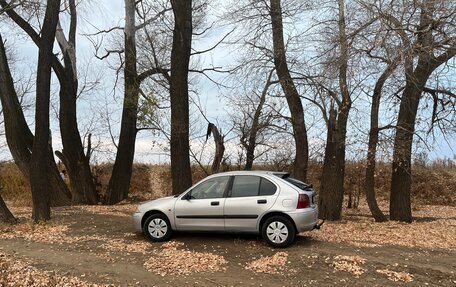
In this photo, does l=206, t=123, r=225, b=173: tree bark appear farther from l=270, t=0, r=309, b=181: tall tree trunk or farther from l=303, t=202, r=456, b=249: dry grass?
l=303, t=202, r=456, b=249: dry grass

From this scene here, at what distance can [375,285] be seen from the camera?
6.74 m

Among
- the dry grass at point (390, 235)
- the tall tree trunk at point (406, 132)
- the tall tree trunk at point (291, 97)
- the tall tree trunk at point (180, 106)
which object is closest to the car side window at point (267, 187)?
A: the dry grass at point (390, 235)

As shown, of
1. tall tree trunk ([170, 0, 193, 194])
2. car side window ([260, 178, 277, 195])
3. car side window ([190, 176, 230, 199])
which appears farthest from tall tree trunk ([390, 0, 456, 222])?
tall tree trunk ([170, 0, 193, 194])

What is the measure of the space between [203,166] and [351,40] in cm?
1137

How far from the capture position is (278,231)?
8641mm

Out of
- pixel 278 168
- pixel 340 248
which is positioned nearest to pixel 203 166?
pixel 278 168

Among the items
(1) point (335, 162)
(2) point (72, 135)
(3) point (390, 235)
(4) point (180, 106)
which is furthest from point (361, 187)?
(2) point (72, 135)

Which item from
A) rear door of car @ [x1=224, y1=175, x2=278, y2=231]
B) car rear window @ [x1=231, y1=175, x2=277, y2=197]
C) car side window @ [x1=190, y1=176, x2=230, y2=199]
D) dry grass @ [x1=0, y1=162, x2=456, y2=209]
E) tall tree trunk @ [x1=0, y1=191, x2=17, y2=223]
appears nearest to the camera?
rear door of car @ [x1=224, y1=175, x2=278, y2=231]

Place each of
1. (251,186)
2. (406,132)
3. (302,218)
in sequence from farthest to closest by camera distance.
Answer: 1. (406,132)
2. (251,186)
3. (302,218)

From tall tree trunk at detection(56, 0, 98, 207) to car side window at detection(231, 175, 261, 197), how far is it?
11651 millimetres

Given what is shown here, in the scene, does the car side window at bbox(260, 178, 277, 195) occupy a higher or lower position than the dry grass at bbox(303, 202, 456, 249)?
higher

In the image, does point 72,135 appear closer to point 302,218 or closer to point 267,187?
point 267,187

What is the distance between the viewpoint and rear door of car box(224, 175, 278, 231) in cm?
877

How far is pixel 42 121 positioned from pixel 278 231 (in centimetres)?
716
